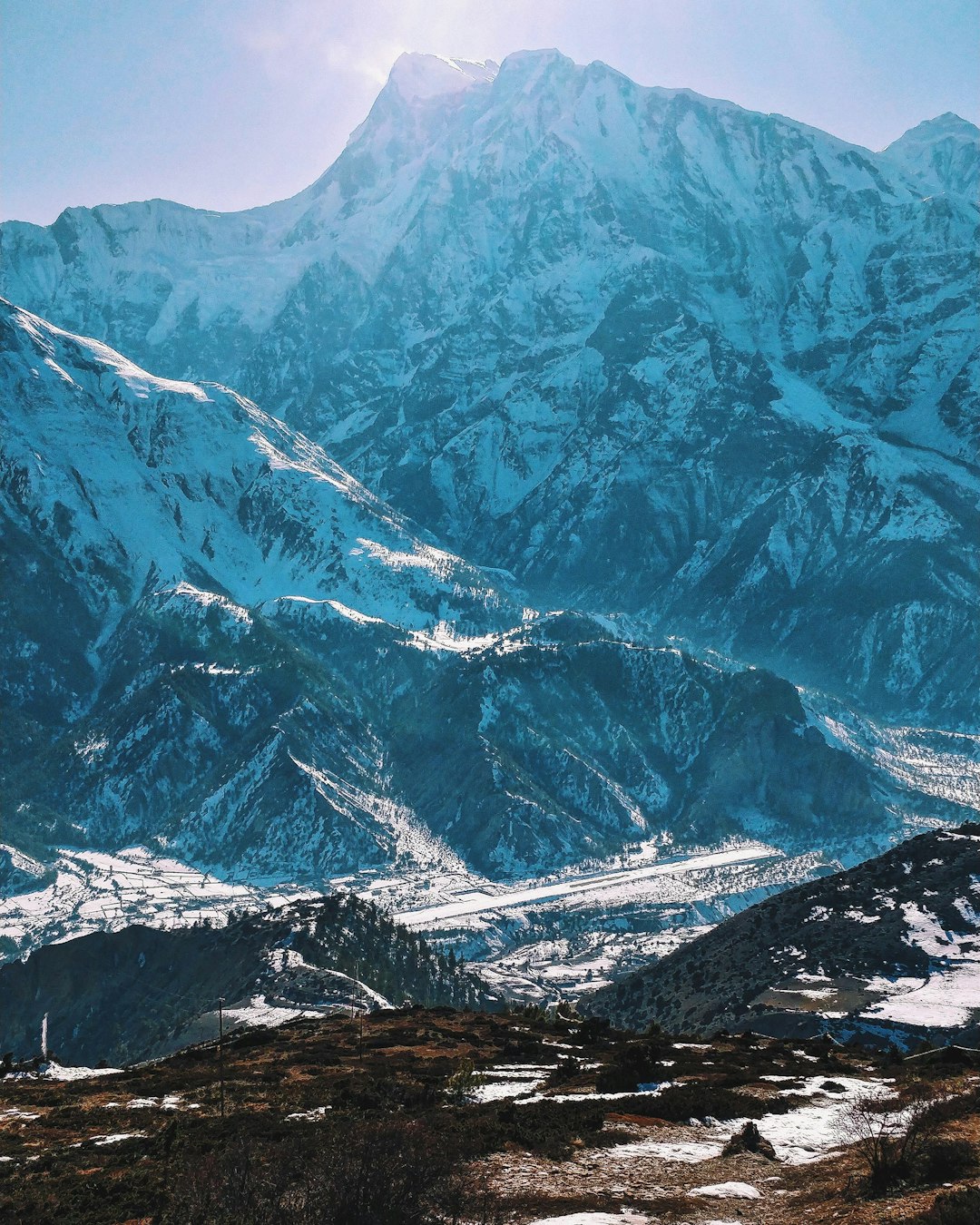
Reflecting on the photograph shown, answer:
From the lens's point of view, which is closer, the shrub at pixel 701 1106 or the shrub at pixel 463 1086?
the shrub at pixel 701 1106

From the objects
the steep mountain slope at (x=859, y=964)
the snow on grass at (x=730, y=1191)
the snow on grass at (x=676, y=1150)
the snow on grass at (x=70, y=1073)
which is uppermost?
the snow on grass at (x=730, y=1191)

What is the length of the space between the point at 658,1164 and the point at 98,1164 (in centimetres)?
2559

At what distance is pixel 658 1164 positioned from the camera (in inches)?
2121

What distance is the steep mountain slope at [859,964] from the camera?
456 feet

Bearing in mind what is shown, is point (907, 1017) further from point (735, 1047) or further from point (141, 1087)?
point (141, 1087)

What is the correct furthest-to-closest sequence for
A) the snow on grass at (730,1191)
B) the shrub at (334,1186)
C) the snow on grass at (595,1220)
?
the snow on grass at (730,1191) → the snow on grass at (595,1220) → the shrub at (334,1186)

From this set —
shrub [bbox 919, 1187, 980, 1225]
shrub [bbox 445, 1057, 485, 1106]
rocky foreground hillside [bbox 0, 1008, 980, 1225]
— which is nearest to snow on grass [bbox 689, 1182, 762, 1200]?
rocky foreground hillside [bbox 0, 1008, 980, 1225]

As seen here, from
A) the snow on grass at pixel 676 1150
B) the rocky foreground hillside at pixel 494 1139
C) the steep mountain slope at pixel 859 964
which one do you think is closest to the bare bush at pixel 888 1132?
the rocky foreground hillside at pixel 494 1139

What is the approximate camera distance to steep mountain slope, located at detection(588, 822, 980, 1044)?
139m

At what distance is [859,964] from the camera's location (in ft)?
527

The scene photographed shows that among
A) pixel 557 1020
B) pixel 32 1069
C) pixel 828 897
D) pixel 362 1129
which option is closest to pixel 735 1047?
pixel 557 1020

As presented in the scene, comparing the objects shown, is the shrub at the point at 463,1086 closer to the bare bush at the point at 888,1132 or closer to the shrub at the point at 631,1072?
the shrub at the point at 631,1072

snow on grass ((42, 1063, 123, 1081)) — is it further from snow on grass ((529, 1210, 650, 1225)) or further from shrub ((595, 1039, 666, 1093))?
snow on grass ((529, 1210, 650, 1225))

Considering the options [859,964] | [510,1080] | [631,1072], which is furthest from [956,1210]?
[859,964]
